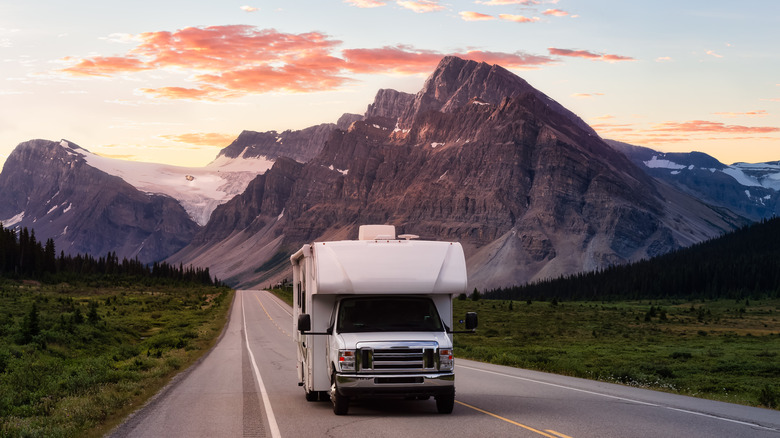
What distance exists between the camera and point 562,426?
17.6 m

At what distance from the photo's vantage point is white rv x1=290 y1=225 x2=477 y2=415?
19.2m

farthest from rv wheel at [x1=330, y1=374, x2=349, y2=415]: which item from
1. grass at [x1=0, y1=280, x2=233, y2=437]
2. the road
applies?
grass at [x1=0, y1=280, x2=233, y2=437]

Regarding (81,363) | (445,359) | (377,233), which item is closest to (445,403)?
(445,359)

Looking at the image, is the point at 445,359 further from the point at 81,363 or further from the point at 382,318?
the point at 81,363

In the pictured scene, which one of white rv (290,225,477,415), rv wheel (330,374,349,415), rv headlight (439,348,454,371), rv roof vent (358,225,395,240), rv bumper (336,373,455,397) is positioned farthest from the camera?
rv roof vent (358,225,395,240)

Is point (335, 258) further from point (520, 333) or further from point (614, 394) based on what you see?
point (520, 333)

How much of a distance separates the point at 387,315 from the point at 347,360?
1839mm

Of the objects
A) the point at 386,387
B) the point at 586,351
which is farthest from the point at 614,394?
the point at 586,351

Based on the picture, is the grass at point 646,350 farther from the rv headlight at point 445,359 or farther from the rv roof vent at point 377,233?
the rv roof vent at point 377,233

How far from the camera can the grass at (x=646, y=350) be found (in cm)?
3123

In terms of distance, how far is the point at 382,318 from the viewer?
2061 centimetres

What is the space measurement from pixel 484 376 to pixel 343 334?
40.0 feet

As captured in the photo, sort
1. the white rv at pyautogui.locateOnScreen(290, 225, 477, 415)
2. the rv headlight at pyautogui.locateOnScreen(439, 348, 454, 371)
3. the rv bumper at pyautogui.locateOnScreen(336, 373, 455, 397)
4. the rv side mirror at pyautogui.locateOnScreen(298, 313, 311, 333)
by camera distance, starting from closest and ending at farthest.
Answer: the rv bumper at pyautogui.locateOnScreen(336, 373, 455, 397)
the white rv at pyautogui.locateOnScreen(290, 225, 477, 415)
the rv headlight at pyautogui.locateOnScreen(439, 348, 454, 371)
the rv side mirror at pyautogui.locateOnScreen(298, 313, 311, 333)

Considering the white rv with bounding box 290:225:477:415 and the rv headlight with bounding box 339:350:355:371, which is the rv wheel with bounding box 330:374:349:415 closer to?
the white rv with bounding box 290:225:477:415
